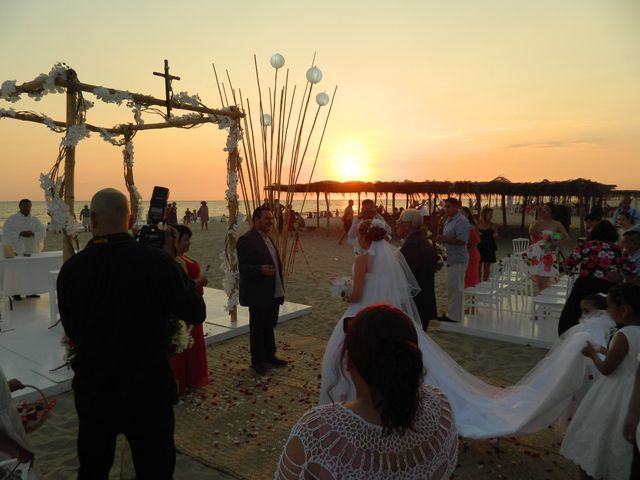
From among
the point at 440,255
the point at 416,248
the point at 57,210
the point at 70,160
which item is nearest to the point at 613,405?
the point at 416,248

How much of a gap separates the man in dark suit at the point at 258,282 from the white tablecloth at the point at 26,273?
484 centimetres

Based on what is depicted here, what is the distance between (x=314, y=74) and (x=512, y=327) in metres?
5.09

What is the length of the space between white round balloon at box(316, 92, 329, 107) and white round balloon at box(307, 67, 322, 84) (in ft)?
1.05

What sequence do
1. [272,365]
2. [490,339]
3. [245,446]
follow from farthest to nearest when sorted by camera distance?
[490,339] → [272,365] → [245,446]

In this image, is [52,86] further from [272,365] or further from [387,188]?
[387,188]

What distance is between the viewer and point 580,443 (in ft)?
8.70

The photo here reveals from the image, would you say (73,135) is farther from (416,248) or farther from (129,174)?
(416,248)

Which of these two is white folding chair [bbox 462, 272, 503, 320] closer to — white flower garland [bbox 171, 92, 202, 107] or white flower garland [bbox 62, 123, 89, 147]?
white flower garland [bbox 171, 92, 202, 107]

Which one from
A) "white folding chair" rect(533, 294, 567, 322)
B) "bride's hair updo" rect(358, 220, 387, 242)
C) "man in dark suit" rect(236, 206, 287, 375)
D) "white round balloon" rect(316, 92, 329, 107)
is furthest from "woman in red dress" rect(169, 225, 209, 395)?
"white folding chair" rect(533, 294, 567, 322)

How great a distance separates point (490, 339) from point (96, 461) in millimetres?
5354

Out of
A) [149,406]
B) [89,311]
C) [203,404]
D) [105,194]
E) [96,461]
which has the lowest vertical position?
[203,404]

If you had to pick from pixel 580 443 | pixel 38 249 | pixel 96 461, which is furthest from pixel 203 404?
pixel 38 249

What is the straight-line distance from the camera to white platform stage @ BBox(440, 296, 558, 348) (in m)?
5.88

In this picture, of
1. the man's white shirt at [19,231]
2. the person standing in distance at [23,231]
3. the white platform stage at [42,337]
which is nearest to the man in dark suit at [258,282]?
the white platform stage at [42,337]
